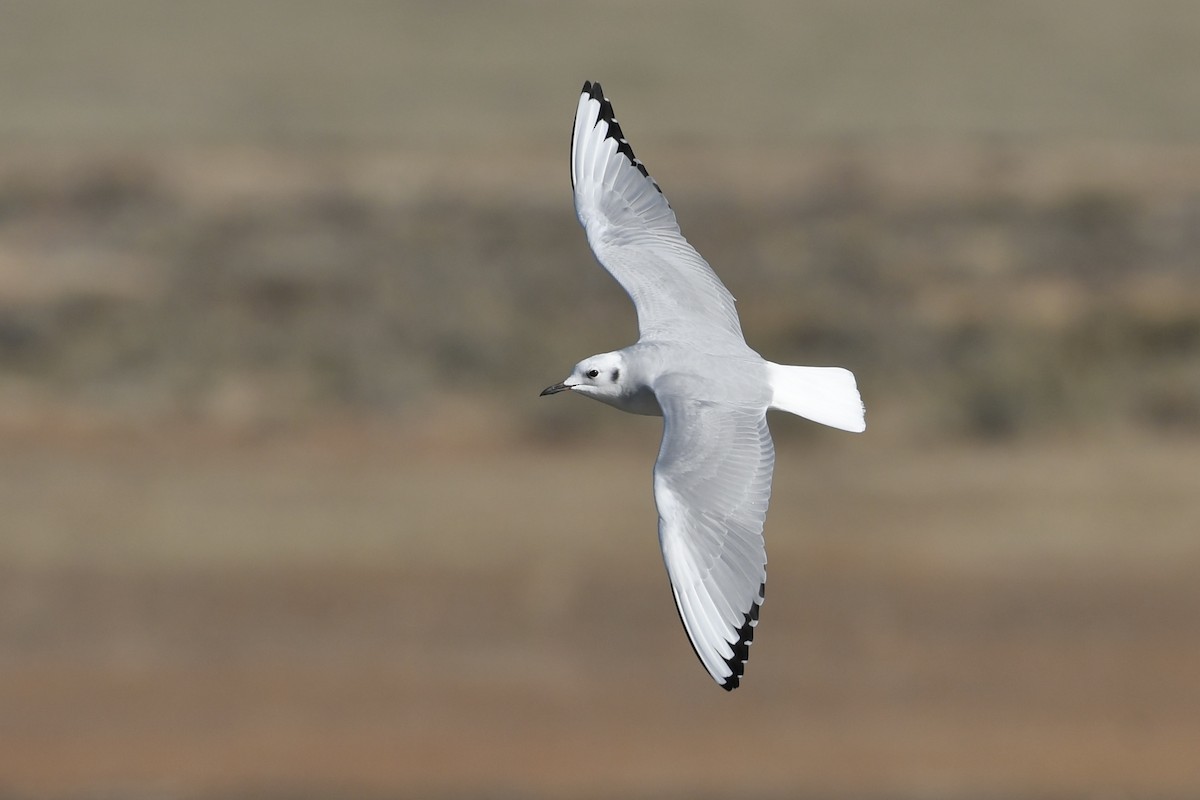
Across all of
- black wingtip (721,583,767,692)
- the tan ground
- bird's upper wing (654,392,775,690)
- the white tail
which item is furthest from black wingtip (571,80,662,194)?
the tan ground

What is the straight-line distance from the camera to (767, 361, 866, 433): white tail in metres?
5.19

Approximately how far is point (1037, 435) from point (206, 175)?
9.09m

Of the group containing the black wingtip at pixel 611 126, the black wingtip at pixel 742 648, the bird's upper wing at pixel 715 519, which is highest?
the black wingtip at pixel 611 126

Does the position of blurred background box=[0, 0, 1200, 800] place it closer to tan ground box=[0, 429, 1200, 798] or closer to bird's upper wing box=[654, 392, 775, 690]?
tan ground box=[0, 429, 1200, 798]

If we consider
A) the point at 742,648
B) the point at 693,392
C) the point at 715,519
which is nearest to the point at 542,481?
the point at 693,392

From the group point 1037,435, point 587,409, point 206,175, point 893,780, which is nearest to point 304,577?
point 587,409

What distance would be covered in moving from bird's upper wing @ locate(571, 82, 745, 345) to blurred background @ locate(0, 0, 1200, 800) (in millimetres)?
4465

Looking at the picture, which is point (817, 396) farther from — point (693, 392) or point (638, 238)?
point (638, 238)

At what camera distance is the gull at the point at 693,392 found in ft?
14.8

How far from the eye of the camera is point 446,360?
44.8 ft

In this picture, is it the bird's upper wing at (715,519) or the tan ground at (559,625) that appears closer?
the bird's upper wing at (715,519)

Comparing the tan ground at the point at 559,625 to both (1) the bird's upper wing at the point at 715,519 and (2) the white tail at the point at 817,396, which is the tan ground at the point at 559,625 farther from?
(1) the bird's upper wing at the point at 715,519

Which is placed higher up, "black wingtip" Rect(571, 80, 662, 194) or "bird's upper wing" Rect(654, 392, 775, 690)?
"black wingtip" Rect(571, 80, 662, 194)

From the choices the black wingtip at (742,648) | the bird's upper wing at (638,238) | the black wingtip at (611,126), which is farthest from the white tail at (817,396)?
the black wingtip at (611,126)
